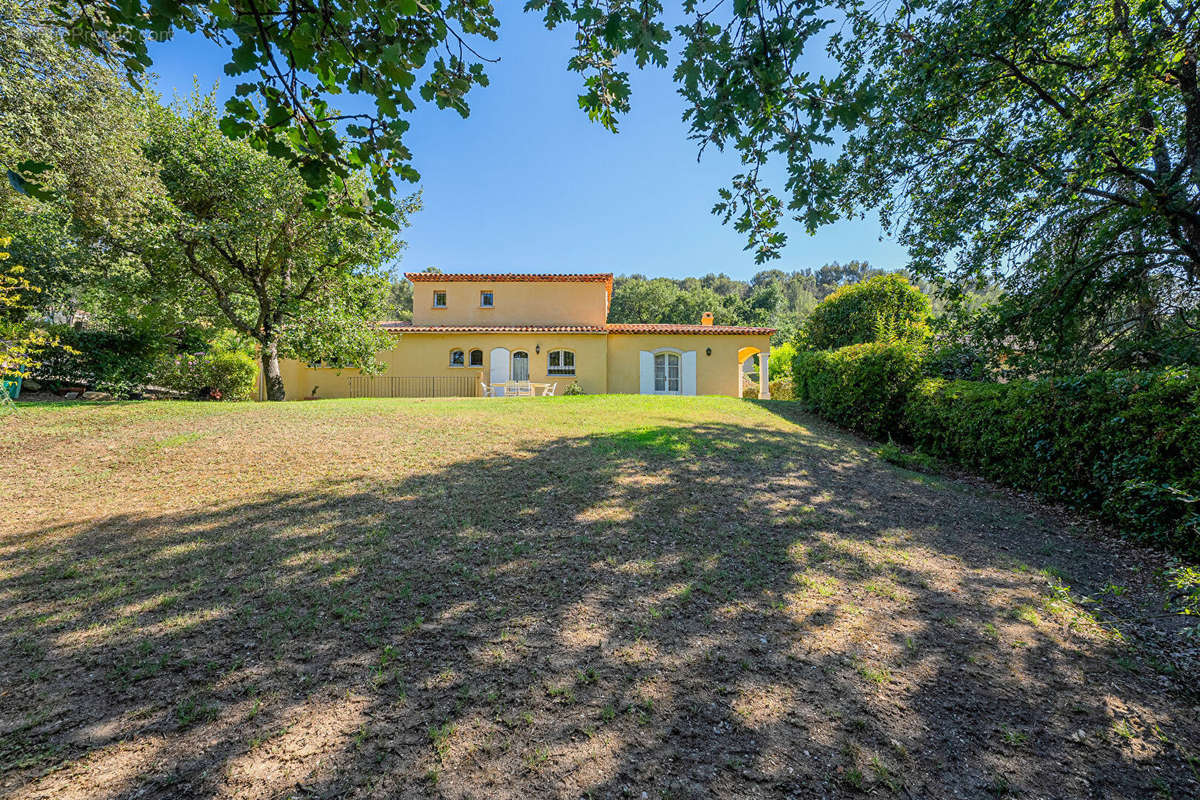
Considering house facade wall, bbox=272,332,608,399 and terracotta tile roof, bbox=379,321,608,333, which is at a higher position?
terracotta tile roof, bbox=379,321,608,333

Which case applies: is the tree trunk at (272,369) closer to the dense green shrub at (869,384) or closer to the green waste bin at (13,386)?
the green waste bin at (13,386)

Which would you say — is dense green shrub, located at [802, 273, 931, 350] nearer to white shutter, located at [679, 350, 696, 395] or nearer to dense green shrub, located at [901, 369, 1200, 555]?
white shutter, located at [679, 350, 696, 395]

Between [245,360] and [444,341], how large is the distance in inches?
264

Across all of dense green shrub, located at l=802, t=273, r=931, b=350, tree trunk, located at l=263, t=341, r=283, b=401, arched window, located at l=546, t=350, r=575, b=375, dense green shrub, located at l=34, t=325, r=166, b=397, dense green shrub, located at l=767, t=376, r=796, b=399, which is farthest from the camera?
dense green shrub, located at l=767, t=376, r=796, b=399

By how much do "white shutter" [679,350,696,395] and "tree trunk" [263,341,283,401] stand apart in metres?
14.5

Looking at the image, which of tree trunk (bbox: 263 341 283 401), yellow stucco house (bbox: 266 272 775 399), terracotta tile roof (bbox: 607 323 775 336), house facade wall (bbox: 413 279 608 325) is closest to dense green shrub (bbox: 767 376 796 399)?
yellow stucco house (bbox: 266 272 775 399)

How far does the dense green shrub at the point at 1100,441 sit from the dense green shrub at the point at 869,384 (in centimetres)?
145

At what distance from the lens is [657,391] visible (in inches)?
755

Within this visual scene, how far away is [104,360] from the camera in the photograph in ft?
43.3

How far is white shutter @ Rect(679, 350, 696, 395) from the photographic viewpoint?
62.7 ft

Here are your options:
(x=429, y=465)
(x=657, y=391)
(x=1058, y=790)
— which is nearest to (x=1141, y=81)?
(x=1058, y=790)

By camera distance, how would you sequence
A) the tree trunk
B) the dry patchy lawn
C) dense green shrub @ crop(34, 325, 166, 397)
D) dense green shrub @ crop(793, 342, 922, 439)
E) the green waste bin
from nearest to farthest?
the dry patchy lawn < dense green shrub @ crop(793, 342, 922, 439) < the green waste bin < dense green shrub @ crop(34, 325, 166, 397) < the tree trunk

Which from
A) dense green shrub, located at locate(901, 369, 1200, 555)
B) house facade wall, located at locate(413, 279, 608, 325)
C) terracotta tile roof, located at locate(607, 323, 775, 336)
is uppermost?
house facade wall, located at locate(413, 279, 608, 325)

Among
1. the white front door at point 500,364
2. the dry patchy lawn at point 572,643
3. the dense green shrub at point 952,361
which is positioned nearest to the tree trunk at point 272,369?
the white front door at point 500,364
